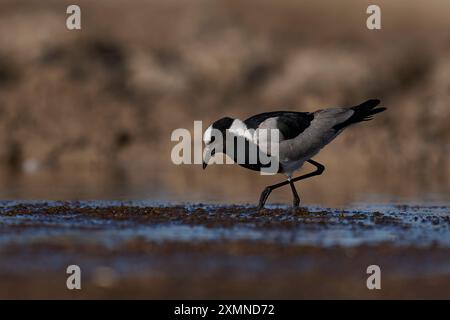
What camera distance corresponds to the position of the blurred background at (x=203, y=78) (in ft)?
56.0

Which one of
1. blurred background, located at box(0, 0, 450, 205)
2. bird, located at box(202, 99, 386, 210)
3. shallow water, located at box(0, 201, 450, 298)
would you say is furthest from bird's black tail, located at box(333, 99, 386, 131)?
blurred background, located at box(0, 0, 450, 205)

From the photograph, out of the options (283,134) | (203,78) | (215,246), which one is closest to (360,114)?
(283,134)

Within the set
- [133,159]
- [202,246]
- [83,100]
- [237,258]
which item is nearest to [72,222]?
[202,246]

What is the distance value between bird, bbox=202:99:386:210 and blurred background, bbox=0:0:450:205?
5443 mm

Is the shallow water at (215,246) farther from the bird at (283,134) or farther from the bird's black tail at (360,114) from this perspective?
the bird's black tail at (360,114)

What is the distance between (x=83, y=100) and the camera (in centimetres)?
1919

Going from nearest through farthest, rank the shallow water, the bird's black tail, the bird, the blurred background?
1. the shallow water
2. the bird
3. the bird's black tail
4. the blurred background

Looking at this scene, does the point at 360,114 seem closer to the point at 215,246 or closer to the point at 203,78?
the point at 215,246

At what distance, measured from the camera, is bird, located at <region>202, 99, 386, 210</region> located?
928 centimetres

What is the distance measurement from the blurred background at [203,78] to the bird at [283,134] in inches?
214

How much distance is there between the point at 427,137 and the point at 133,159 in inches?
263

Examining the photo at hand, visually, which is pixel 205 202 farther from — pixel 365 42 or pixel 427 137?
pixel 365 42

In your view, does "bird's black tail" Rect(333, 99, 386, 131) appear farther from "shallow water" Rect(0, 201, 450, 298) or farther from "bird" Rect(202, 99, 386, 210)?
"shallow water" Rect(0, 201, 450, 298)

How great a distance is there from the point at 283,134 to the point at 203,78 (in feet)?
33.1
